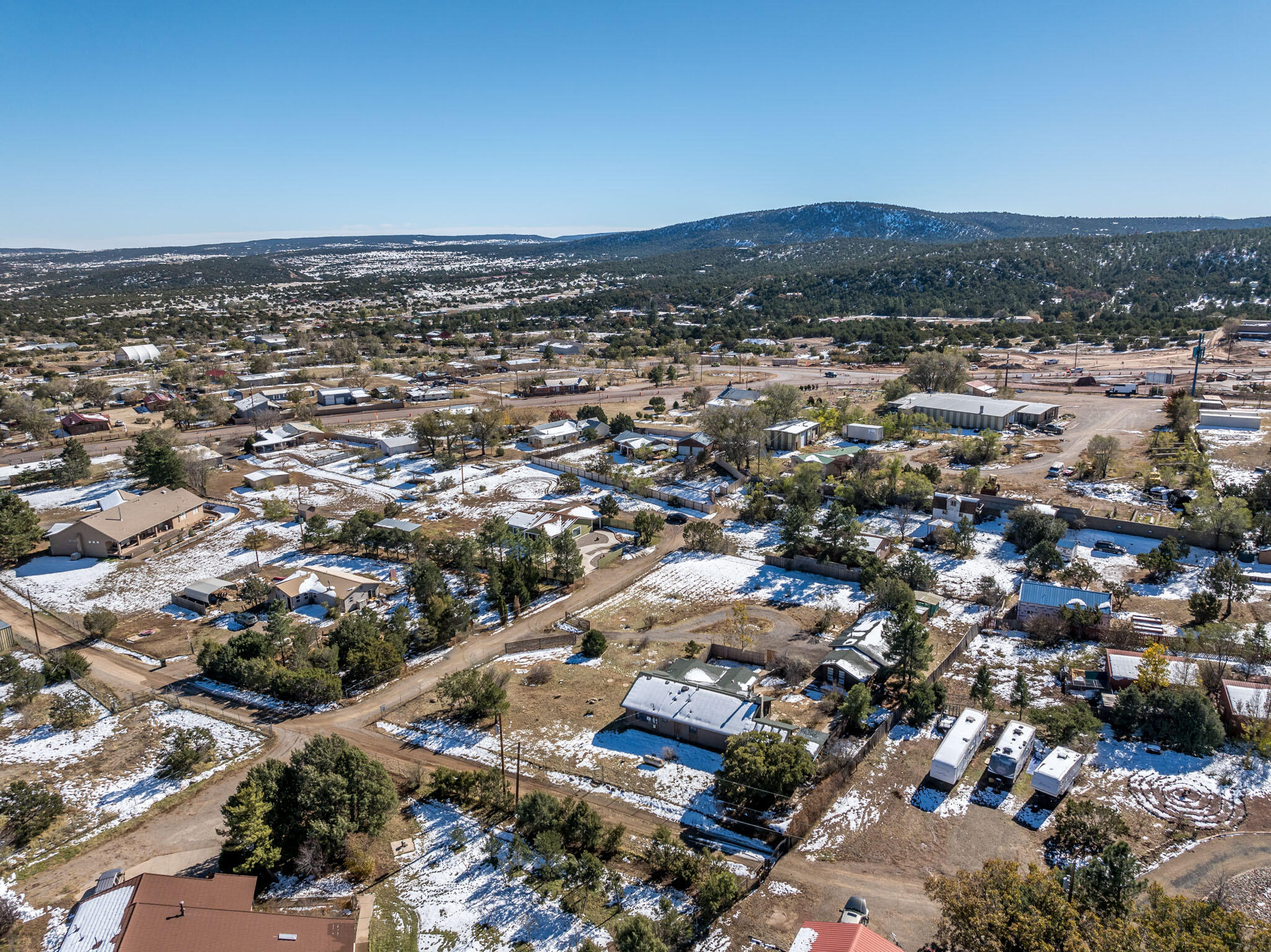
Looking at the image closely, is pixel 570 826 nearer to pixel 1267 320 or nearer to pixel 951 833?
pixel 951 833

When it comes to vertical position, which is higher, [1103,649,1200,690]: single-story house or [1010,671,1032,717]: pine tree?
[1103,649,1200,690]: single-story house

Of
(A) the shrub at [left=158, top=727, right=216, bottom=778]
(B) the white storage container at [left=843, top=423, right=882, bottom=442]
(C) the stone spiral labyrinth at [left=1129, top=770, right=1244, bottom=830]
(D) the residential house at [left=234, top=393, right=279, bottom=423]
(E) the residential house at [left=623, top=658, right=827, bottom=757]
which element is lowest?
(A) the shrub at [left=158, top=727, right=216, bottom=778]

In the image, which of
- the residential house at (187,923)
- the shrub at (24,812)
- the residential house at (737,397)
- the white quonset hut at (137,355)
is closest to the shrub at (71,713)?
the shrub at (24,812)

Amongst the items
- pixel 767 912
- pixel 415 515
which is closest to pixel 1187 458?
pixel 767 912

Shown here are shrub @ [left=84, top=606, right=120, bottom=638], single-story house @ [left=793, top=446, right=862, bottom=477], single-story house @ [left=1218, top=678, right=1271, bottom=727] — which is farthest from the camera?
single-story house @ [left=793, top=446, right=862, bottom=477]

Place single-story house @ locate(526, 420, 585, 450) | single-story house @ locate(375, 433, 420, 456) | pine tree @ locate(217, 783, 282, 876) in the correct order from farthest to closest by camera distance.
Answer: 1. single-story house @ locate(526, 420, 585, 450)
2. single-story house @ locate(375, 433, 420, 456)
3. pine tree @ locate(217, 783, 282, 876)

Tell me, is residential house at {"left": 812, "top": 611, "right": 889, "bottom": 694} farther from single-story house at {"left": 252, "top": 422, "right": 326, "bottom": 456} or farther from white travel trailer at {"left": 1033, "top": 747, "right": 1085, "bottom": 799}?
single-story house at {"left": 252, "top": 422, "right": 326, "bottom": 456}

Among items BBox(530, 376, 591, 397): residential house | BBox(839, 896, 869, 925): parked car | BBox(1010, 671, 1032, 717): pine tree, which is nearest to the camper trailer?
BBox(1010, 671, 1032, 717): pine tree
